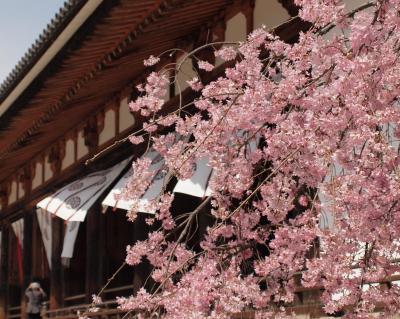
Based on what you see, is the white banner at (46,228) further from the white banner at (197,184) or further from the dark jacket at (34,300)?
the white banner at (197,184)

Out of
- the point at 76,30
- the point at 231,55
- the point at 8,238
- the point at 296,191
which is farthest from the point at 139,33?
the point at 8,238

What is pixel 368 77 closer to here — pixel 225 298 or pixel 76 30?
pixel 225 298

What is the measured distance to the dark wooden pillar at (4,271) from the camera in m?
18.0

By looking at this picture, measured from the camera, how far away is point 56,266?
14.7m

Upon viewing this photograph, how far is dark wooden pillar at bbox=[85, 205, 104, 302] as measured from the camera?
12.7 m

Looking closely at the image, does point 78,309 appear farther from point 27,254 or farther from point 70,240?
point 27,254

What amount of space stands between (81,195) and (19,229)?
5.50m

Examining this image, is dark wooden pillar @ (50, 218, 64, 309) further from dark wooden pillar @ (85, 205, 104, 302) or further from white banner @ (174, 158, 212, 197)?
white banner @ (174, 158, 212, 197)

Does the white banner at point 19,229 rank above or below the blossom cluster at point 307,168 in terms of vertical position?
above

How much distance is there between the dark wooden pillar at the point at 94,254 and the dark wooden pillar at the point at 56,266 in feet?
5.73

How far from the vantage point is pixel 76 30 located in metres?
9.04

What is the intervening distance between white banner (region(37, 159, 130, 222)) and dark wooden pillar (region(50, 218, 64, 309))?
2.34 meters

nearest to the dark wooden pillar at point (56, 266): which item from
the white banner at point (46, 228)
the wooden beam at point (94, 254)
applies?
the white banner at point (46, 228)

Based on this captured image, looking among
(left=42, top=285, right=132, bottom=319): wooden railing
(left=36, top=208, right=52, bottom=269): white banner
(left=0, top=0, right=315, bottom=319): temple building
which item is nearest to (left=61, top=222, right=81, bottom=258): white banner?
(left=0, top=0, right=315, bottom=319): temple building
